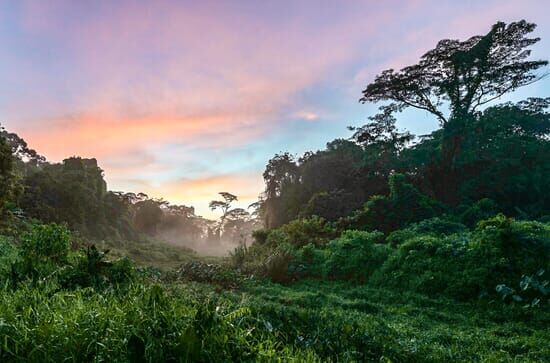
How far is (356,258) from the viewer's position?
402 inches

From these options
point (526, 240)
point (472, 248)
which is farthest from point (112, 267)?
point (526, 240)

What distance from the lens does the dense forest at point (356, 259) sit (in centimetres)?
327

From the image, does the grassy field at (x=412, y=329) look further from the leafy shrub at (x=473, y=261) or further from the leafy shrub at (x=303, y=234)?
the leafy shrub at (x=303, y=234)

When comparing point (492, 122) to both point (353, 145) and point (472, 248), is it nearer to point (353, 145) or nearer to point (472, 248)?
point (353, 145)

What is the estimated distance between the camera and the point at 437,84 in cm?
2034

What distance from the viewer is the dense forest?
3.27 meters

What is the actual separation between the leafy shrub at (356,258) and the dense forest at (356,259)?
0.04m

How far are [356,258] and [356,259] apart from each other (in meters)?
0.03

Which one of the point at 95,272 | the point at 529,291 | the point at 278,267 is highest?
the point at 95,272

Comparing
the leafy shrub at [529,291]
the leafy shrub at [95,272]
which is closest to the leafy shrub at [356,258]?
the leafy shrub at [529,291]

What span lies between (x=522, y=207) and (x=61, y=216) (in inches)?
994

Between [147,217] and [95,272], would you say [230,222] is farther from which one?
[95,272]

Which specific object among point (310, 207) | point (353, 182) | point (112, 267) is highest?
point (353, 182)

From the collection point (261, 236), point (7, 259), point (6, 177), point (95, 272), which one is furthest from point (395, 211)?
point (6, 177)
